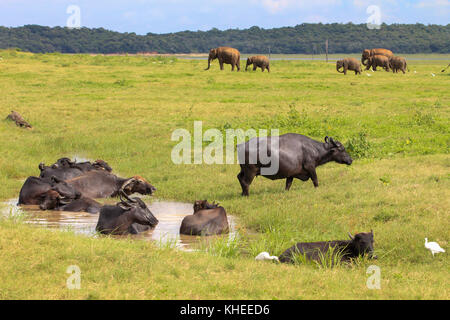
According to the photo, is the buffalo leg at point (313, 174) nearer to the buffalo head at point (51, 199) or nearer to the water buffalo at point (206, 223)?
the water buffalo at point (206, 223)

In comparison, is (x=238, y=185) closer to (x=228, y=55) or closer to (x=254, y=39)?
(x=228, y=55)

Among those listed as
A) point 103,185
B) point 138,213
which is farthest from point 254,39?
point 138,213

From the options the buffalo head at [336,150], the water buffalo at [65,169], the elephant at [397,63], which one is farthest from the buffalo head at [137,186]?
the elephant at [397,63]

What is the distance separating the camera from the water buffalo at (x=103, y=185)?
12272 mm

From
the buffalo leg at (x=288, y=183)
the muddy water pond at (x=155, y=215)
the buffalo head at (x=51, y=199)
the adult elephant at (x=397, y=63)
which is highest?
the adult elephant at (x=397, y=63)

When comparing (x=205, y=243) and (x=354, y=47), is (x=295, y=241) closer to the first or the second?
(x=205, y=243)

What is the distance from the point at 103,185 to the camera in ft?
40.7

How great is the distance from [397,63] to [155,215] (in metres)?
35.3

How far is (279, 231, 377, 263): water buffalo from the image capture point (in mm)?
7824

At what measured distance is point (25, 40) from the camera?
4385 inches

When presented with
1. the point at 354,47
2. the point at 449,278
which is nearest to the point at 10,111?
the point at 449,278

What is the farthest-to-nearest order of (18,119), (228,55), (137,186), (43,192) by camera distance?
(228,55) < (18,119) < (137,186) < (43,192)

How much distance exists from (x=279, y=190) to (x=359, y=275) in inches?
195

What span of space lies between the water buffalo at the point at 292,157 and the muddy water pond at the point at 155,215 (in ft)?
3.29
